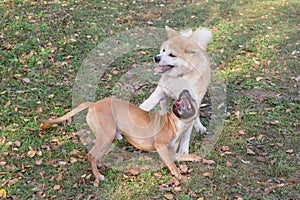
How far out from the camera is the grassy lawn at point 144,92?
4.39 meters

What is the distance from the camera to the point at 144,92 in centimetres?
654

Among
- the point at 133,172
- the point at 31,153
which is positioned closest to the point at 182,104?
the point at 133,172

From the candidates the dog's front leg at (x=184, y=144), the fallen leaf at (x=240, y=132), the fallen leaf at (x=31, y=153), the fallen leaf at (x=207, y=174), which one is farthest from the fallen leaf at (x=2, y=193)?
the fallen leaf at (x=240, y=132)

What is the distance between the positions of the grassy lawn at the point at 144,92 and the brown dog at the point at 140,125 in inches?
10.4

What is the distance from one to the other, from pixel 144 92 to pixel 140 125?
208 cm

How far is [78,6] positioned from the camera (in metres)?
9.57

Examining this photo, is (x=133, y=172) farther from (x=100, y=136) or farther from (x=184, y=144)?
(x=184, y=144)

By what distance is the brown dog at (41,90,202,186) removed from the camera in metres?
4.39

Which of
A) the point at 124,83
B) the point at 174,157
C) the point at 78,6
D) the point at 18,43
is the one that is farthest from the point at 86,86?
the point at 78,6

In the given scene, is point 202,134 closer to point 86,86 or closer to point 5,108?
point 86,86

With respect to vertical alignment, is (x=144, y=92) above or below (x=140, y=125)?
below

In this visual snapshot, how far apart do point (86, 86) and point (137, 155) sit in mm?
2174

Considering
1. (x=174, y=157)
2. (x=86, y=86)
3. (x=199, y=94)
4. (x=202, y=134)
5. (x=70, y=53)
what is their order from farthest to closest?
(x=70, y=53) < (x=86, y=86) < (x=202, y=134) < (x=199, y=94) < (x=174, y=157)

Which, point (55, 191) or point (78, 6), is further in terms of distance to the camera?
point (78, 6)
